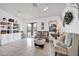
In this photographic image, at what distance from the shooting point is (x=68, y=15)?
279cm

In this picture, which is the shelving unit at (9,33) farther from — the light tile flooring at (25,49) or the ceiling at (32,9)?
the ceiling at (32,9)

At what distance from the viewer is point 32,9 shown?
8.95ft

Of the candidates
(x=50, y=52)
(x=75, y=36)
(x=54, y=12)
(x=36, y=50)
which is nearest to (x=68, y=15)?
(x=54, y=12)

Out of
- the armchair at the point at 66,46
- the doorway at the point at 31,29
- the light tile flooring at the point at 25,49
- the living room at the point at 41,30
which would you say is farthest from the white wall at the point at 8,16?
the armchair at the point at 66,46

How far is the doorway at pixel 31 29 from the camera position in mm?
2789

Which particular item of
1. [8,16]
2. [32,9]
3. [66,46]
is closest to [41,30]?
[32,9]

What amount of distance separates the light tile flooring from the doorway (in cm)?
12

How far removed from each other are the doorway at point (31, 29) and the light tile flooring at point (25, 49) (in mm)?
121

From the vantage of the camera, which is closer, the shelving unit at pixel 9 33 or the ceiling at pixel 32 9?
the ceiling at pixel 32 9

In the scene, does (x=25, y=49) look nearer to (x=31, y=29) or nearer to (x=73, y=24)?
(x=31, y=29)

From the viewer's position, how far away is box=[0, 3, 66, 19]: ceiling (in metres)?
2.62

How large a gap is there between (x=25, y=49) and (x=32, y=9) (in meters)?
1.09

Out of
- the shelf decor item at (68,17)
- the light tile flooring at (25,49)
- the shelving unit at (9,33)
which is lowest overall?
the light tile flooring at (25,49)

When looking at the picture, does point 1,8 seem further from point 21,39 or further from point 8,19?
point 21,39
